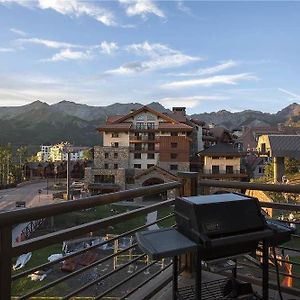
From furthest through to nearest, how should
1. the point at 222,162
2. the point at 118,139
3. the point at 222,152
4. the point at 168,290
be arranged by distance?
1. the point at 118,139
2. the point at 222,162
3. the point at 222,152
4. the point at 168,290

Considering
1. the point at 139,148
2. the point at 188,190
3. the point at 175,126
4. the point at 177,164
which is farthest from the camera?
the point at 139,148

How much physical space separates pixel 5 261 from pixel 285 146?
29.9m

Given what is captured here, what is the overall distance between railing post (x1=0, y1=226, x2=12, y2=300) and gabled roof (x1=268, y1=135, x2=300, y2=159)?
28332 millimetres

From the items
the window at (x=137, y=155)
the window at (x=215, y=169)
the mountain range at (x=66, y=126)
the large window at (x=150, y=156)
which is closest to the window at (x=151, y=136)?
the large window at (x=150, y=156)

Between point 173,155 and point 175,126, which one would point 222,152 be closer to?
point 173,155

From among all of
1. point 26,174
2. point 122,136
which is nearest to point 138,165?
point 122,136

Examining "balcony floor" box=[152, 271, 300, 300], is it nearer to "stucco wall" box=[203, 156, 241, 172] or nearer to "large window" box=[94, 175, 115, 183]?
"stucco wall" box=[203, 156, 241, 172]

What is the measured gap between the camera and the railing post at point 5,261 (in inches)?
58.2

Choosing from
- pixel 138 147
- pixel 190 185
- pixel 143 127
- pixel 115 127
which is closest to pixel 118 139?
pixel 115 127

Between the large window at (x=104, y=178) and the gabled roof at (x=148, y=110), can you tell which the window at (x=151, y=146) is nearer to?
the gabled roof at (x=148, y=110)

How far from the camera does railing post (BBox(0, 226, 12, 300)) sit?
1479 millimetres

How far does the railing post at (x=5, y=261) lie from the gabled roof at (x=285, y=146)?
28.3m

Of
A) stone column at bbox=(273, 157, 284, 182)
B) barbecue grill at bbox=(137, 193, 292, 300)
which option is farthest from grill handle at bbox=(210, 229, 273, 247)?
stone column at bbox=(273, 157, 284, 182)

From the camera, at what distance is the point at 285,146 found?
28.9m
